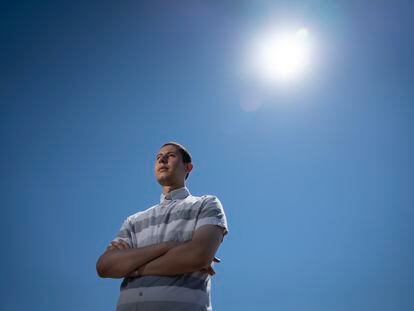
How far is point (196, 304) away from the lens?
122 inches

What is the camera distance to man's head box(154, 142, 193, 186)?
4.29m

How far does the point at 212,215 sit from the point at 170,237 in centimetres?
47

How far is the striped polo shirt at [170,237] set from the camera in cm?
312

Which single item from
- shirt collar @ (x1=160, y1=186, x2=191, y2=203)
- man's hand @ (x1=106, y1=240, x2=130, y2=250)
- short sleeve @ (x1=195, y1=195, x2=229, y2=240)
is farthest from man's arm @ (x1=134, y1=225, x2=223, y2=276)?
shirt collar @ (x1=160, y1=186, x2=191, y2=203)

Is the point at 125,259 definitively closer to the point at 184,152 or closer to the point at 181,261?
the point at 181,261

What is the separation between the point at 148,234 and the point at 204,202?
666 millimetres

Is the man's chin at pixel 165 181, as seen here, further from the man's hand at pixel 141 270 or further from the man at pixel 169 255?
the man's hand at pixel 141 270

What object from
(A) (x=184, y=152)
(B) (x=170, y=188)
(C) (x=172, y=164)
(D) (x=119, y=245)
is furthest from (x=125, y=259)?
(A) (x=184, y=152)

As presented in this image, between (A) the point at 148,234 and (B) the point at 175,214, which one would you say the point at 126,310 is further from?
(B) the point at 175,214

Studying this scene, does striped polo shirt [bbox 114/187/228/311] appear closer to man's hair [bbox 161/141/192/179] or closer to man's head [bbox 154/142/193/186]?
man's head [bbox 154/142/193/186]

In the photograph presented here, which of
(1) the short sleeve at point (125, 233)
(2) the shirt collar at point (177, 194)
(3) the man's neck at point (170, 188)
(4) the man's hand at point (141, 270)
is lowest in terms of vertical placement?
(4) the man's hand at point (141, 270)

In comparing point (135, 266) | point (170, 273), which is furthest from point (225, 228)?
point (135, 266)

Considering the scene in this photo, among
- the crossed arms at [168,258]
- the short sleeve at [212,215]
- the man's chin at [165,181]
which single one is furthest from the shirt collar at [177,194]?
the crossed arms at [168,258]

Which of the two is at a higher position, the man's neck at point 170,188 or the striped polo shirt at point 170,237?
the man's neck at point 170,188
